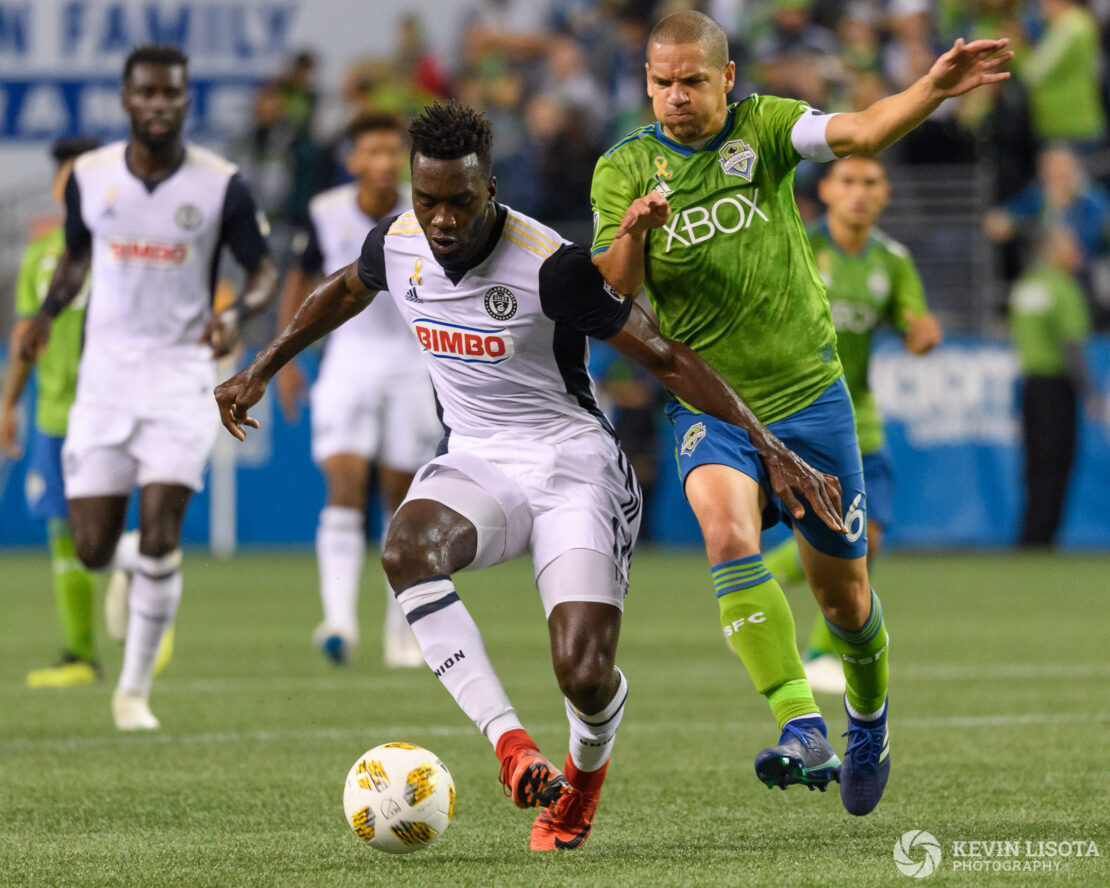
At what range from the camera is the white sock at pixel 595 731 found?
552 centimetres

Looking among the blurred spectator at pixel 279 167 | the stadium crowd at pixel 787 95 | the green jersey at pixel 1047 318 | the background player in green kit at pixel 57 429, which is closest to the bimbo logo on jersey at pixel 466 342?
the background player in green kit at pixel 57 429

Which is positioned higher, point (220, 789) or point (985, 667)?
point (220, 789)

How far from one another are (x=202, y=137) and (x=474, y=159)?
15810mm

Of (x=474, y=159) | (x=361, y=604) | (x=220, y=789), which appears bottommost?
(x=361, y=604)

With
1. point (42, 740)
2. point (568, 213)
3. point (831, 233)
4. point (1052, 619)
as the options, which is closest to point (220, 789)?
point (42, 740)

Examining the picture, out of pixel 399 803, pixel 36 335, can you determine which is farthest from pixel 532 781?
pixel 36 335

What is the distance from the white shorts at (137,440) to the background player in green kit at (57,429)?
1449 millimetres

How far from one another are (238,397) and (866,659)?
203 centimetres

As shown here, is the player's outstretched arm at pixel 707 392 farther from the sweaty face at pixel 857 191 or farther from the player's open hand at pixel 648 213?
the sweaty face at pixel 857 191

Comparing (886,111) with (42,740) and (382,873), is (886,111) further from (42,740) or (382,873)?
(42,740)

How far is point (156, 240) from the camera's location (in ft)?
26.9

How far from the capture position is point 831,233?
9477 millimetres

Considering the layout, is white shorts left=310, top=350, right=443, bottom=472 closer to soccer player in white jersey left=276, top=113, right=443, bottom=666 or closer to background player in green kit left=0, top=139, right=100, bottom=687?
soccer player in white jersey left=276, top=113, right=443, bottom=666

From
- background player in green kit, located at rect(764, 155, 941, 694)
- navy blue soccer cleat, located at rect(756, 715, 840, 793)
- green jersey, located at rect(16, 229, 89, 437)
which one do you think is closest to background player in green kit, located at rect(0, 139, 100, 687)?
green jersey, located at rect(16, 229, 89, 437)
